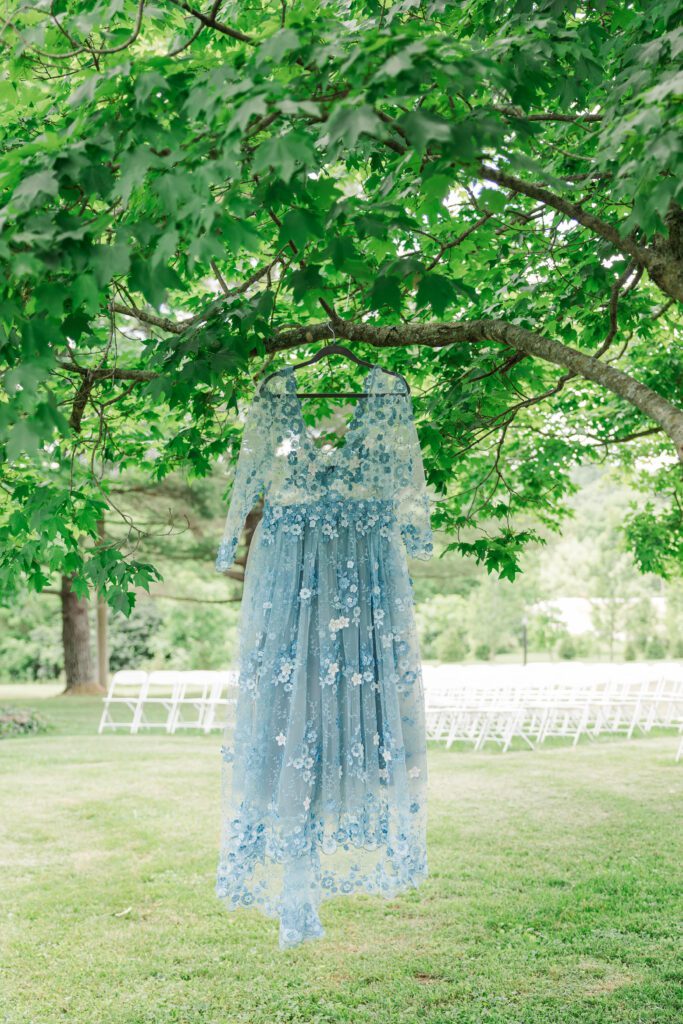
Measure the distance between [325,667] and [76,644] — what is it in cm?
1524

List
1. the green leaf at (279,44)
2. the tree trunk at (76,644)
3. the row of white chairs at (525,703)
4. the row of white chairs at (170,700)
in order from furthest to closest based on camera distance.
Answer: the tree trunk at (76,644), the row of white chairs at (170,700), the row of white chairs at (525,703), the green leaf at (279,44)

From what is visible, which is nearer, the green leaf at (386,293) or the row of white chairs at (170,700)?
the green leaf at (386,293)

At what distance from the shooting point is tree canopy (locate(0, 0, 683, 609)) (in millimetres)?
2066

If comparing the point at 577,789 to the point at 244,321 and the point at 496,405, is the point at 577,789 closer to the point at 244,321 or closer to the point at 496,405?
the point at 496,405

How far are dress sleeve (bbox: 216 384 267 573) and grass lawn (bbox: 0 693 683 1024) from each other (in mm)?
2138

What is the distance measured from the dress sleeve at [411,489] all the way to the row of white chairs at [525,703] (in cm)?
740

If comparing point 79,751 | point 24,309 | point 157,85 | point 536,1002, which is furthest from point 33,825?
point 157,85

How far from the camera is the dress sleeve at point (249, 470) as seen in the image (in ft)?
10.0

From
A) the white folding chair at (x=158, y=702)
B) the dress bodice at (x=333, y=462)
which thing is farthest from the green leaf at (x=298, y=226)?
the white folding chair at (x=158, y=702)

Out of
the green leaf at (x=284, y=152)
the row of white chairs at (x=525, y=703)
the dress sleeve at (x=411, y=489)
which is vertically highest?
the green leaf at (x=284, y=152)

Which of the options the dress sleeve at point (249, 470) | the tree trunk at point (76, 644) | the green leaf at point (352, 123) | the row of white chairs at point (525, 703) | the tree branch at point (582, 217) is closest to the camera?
the green leaf at point (352, 123)

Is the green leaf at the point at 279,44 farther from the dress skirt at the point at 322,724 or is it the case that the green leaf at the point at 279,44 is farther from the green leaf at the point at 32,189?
the dress skirt at the point at 322,724

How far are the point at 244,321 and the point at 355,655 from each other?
3.60 feet

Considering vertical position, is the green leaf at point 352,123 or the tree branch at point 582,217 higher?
the tree branch at point 582,217
